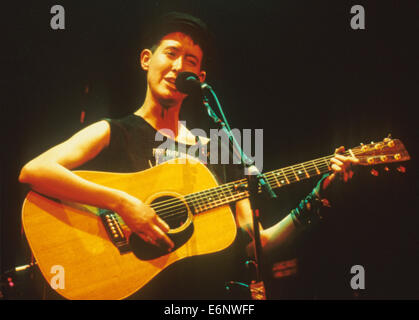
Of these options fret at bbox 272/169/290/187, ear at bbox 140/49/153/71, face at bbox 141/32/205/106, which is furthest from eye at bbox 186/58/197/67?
fret at bbox 272/169/290/187

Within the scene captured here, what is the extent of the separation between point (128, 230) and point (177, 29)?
57.7 inches

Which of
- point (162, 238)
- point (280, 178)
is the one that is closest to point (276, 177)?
point (280, 178)

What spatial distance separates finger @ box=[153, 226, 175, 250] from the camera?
1.72m

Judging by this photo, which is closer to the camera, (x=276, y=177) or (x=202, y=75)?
(x=276, y=177)

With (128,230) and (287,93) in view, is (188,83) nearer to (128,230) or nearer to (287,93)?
(128,230)

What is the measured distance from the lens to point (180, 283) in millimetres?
1803

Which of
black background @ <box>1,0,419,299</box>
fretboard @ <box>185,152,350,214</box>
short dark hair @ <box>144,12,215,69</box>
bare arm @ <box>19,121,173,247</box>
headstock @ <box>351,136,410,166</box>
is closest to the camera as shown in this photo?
bare arm @ <box>19,121,173,247</box>

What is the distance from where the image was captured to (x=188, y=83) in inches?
66.1

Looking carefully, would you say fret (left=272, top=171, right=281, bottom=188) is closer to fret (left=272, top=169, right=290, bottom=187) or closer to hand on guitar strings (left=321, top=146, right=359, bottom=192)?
fret (left=272, top=169, right=290, bottom=187)

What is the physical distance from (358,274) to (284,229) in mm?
768

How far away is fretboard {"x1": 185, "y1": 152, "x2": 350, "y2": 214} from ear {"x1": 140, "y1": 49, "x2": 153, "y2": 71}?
1.07 meters

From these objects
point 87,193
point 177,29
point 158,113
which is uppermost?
point 177,29
